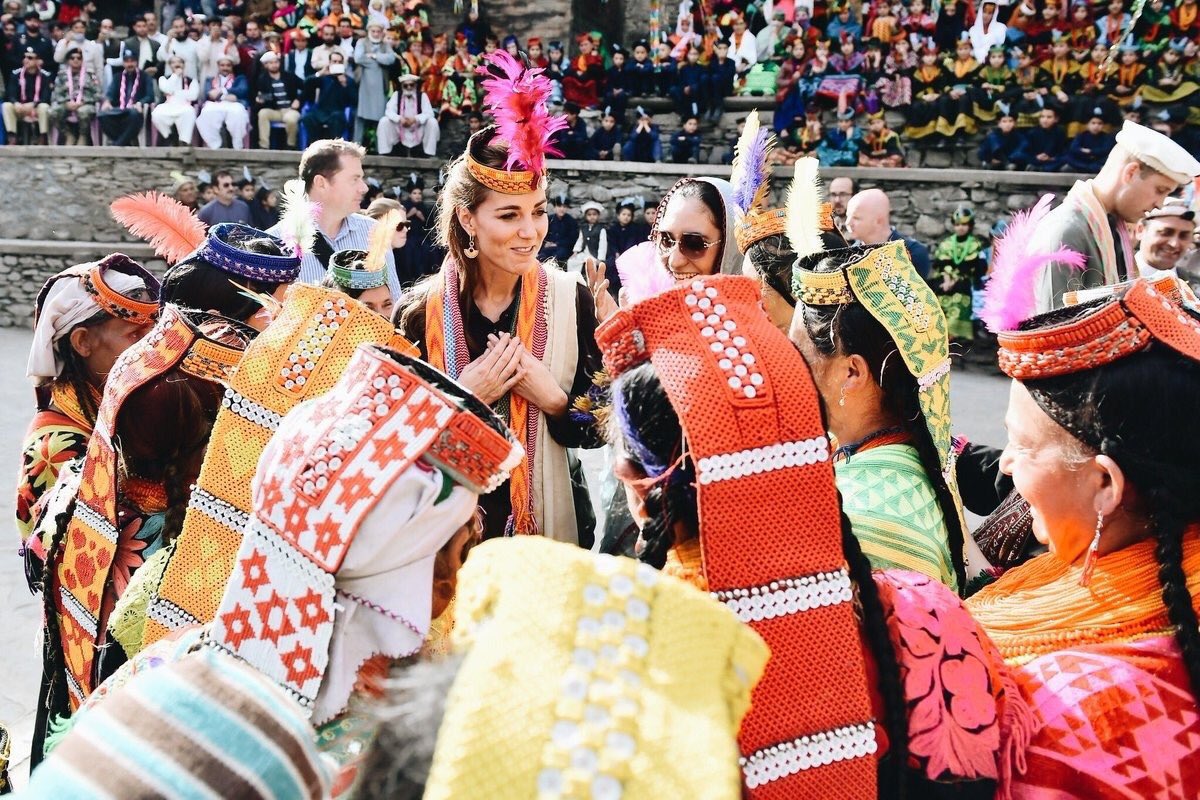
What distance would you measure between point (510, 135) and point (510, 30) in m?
18.2

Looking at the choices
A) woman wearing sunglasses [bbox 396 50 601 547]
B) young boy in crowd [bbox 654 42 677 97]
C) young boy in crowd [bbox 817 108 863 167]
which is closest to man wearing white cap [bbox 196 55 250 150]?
young boy in crowd [bbox 654 42 677 97]

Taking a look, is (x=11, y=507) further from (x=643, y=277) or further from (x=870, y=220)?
(x=643, y=277)

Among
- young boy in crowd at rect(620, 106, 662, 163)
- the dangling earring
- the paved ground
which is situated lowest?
the paved ground

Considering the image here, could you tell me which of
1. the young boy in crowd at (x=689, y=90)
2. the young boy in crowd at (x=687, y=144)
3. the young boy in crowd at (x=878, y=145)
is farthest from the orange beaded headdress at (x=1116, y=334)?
the young boy in crowd at (x=689, y=90)

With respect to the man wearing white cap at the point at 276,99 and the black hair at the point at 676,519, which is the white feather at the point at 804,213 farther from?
the man wearing white cap at the point at 276,99

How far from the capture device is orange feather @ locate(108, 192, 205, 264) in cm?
336

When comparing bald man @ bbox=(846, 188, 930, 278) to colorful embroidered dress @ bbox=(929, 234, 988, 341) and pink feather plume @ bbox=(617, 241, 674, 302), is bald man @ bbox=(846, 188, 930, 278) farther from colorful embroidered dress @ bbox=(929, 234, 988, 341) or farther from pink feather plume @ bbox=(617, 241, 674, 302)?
colorful embroidered dress @ bbox=(929, 234, 988, 341)

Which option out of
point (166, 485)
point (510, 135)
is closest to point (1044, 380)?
point (510, 135)

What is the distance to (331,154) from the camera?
6.02m

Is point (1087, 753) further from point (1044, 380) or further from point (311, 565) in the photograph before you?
point (311, 565)

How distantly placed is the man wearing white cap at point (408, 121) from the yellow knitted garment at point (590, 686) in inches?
666

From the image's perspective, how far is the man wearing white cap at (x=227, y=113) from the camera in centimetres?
1700

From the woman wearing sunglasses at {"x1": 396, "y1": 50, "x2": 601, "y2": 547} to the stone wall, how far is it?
40.2 feet

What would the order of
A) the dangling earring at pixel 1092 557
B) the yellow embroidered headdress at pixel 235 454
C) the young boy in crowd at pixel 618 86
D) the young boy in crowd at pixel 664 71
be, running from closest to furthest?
the dangling earring at pixel 1092 557 → the yellow embroidered headdress at pixel 235 454 → the young boy in crowd at pixel 618 86 → the young boy in crowd at pixel 664 71
